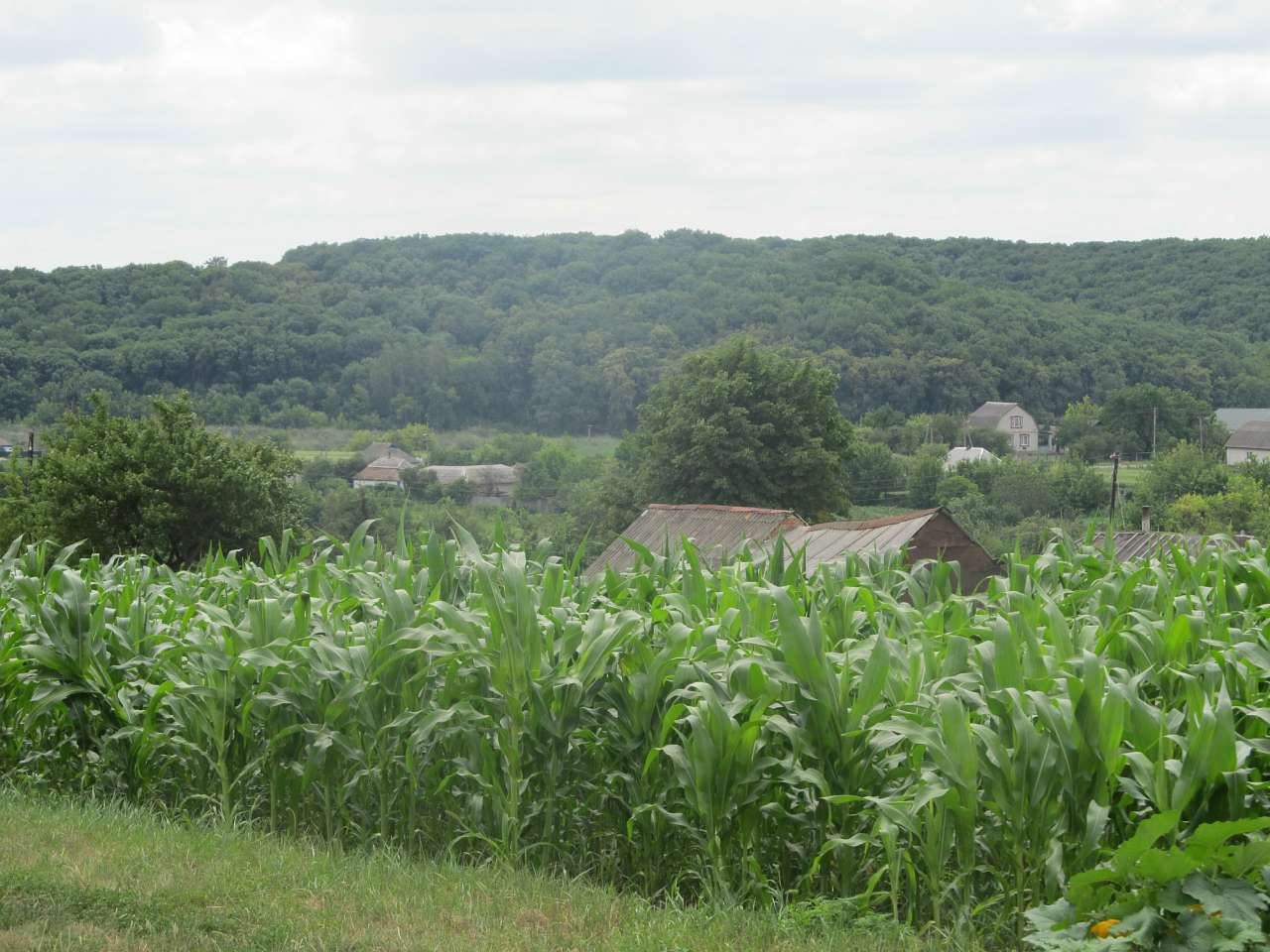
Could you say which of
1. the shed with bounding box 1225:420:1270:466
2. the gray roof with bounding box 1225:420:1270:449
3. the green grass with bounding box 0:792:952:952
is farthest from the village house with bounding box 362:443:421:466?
the green grass with bounding box 0:792:952:952

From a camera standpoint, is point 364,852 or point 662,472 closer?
point 364,852

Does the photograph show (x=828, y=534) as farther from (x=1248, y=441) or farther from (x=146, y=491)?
(x=1248, y=441)

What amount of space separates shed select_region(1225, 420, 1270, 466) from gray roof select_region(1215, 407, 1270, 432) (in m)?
0.72

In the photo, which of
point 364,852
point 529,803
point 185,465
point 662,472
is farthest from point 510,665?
point 662,472

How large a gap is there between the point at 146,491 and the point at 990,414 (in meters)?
70.5

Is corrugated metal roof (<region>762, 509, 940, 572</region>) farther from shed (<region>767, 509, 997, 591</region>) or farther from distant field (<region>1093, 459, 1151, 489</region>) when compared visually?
distant field (<region>1093, 459, 1151, 489</region>)

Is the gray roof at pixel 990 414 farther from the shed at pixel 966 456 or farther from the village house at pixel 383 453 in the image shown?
the village house at pixel 383 453

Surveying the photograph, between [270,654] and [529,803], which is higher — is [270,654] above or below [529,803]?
above

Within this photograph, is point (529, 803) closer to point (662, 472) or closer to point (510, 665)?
point (510, 665)

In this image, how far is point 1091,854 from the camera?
12.5 ft

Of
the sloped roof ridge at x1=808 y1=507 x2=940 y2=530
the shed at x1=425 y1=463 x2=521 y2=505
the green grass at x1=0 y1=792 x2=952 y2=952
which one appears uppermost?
the green grass at x1=0 y1=792 x2=952 y2=952

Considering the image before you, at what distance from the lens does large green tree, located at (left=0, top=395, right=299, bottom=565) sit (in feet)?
92.4

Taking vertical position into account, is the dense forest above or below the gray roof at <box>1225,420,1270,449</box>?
above

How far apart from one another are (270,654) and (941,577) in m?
3.08
